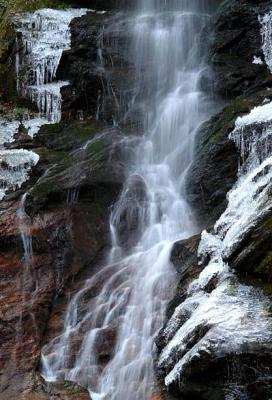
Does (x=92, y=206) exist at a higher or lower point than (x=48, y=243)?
higher

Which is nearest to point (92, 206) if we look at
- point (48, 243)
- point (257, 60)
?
point (48, 243)

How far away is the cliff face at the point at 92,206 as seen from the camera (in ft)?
20.2

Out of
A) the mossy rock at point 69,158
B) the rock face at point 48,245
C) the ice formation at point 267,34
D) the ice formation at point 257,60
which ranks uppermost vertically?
the ice formation at point 267,34

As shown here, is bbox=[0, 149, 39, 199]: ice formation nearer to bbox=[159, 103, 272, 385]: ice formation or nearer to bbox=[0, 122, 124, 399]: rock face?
bbox=[0, 122, 124, 399]: rock face

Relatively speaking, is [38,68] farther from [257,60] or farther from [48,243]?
[48,243]

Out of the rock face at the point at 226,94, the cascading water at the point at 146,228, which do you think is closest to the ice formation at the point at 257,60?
the rock face at the point at 226,94

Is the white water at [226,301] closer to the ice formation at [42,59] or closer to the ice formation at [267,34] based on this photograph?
the ice formation at [267,34]

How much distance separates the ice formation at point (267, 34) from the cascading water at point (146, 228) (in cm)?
167

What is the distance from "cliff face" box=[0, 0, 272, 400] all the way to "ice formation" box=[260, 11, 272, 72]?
22cm

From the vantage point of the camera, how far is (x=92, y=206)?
11.2 metres

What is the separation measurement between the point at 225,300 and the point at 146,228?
4.84 m

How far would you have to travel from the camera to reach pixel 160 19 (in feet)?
55.1

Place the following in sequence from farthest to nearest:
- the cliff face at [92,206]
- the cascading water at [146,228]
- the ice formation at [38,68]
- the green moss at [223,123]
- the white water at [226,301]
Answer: the ice formation at [38,68] < the green moss at [223,123] < the cascading water at [146,228] < the cliff face at [92,206] < the white water at [226,301]

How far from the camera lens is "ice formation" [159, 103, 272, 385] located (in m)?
5.34
